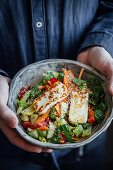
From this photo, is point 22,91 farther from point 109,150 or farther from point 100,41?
point 109,150

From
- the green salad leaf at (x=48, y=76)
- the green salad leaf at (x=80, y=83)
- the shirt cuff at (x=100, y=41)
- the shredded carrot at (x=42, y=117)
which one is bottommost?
the shredded carrot at (x=42, y=117)

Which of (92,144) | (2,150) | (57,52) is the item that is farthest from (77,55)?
(2,150)

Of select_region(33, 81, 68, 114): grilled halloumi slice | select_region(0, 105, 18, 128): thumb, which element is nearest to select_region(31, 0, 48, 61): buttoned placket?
select_region(33, 81, 68, 114): grilled halloumi slice

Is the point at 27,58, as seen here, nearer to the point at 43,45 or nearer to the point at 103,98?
the point at 43,45

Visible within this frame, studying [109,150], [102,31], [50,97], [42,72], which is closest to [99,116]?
[50,97]

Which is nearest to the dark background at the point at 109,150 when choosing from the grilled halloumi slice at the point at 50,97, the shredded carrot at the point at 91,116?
the shredded carrot at the point at 91,116

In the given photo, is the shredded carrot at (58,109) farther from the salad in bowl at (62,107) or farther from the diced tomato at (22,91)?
the diced tomato at (22,91)
